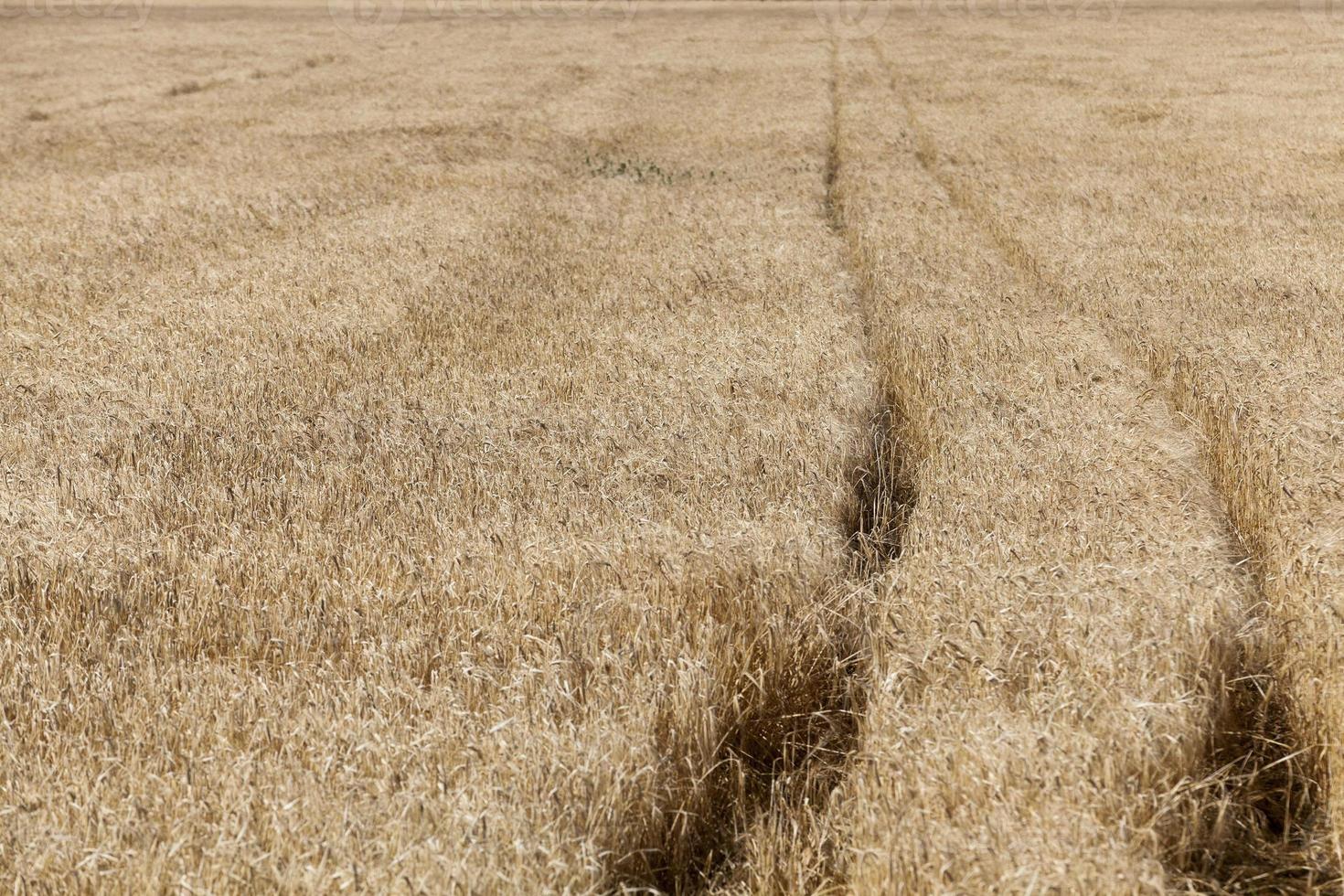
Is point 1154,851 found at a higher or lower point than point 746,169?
lower

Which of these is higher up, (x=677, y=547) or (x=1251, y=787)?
(x=677, y=547)

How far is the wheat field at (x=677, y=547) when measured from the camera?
3.15 meters

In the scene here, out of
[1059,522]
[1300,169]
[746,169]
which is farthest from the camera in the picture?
[746,169]

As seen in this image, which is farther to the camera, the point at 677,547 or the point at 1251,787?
the point at 677,547

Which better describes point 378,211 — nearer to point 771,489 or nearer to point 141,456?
point 141,456

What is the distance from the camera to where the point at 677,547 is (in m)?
4.63

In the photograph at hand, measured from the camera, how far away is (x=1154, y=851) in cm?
293

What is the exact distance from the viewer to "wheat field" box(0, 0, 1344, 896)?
3150 mm

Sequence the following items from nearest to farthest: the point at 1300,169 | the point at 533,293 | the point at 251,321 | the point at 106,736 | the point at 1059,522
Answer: the point at 106,736 → the point at 1059,522 → the point at 251,321 → the point at 533,293 → the point at 1300,169

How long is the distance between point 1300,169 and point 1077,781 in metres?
13.2

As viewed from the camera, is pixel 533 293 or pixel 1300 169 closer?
pixel 533 293

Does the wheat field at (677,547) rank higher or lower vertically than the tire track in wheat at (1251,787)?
higher

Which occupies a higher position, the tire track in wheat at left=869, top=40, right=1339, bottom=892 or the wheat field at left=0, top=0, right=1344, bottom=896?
the wheat field at left=0, top=0, right=1344, bottom=896

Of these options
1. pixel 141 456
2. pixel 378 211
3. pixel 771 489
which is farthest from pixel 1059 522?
pixel 378 211
